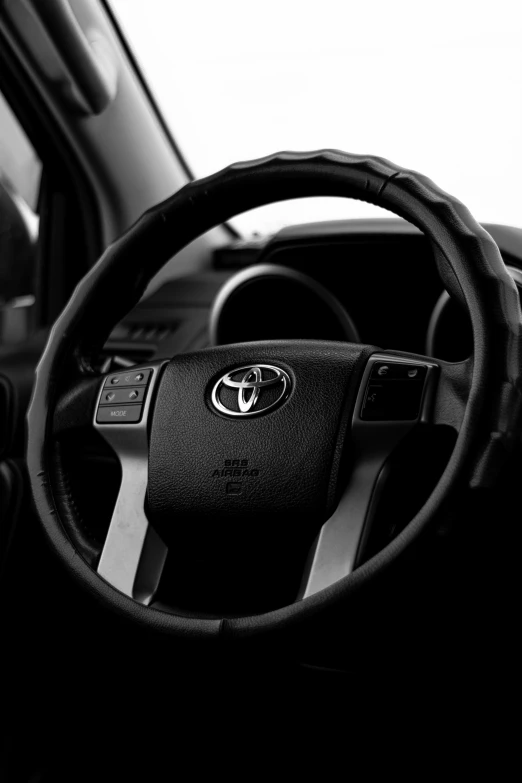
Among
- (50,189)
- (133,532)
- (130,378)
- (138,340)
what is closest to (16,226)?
(50,189)

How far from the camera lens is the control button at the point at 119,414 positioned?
958 millimetres

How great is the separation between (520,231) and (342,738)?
0.67 m

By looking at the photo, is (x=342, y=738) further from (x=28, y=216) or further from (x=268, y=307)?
(x=28, y=216)

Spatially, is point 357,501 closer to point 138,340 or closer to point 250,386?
point 250,386

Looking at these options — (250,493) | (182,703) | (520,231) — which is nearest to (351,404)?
(250,493)

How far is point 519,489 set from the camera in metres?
0.92

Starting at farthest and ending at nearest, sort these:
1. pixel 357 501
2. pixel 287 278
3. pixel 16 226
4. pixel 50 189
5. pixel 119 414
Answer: pixel 16 226, pixel 50 189, pixel 287 278, pixel 119 414, pixel 357 501

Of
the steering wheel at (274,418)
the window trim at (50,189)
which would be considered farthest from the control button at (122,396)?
the window trim at (50,189)

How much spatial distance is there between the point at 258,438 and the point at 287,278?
1.57 feet

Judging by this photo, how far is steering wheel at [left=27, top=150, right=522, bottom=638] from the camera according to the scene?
0.76 m

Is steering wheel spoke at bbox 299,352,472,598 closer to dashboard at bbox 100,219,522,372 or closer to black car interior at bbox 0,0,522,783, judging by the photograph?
black car interior at bbox 0,0,522,783

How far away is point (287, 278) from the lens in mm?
1287

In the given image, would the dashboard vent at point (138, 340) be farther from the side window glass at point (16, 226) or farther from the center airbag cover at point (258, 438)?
the center airbag cover at point (258, 438)

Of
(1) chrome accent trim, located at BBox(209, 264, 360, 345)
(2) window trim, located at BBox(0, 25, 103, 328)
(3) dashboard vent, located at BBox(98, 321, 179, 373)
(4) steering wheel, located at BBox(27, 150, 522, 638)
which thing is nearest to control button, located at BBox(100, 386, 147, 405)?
(4) steering wheel, located at BBox(27, 150, 522, 638)
